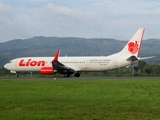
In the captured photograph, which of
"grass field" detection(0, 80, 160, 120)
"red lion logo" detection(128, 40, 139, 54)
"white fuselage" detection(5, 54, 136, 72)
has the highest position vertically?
"red lion logo" detection(128, 40, 139, 54)

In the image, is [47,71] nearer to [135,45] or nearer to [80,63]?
[80,63]

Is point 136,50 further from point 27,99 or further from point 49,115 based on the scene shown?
point 49,115

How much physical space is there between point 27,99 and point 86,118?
634 centimetres

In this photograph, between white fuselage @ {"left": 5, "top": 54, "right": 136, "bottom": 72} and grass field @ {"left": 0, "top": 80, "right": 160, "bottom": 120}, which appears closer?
grass field @ {"left": 0, "top": 80, "right": 160, "bottom": 120}

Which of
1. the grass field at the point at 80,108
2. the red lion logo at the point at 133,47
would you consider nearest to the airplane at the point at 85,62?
the red lion logo at the point at 133,47

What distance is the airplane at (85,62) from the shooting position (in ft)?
169

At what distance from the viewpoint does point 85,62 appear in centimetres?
5372

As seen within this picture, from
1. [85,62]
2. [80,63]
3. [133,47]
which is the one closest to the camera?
[133,47]

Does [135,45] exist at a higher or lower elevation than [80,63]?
higher

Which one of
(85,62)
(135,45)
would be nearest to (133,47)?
(135,45)

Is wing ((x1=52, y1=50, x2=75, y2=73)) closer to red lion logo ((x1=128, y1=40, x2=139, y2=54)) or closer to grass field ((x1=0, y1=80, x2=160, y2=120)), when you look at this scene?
red lion logo ((x1=128, y1=40, x2=139, y2=54))

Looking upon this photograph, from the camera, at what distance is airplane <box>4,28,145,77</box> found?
169 ft

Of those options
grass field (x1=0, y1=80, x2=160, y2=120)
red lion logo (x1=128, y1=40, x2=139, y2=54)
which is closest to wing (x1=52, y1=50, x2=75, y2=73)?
red lion logo (x1=128, y1=40, x2=139, y2=54)

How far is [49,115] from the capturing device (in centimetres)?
1376
